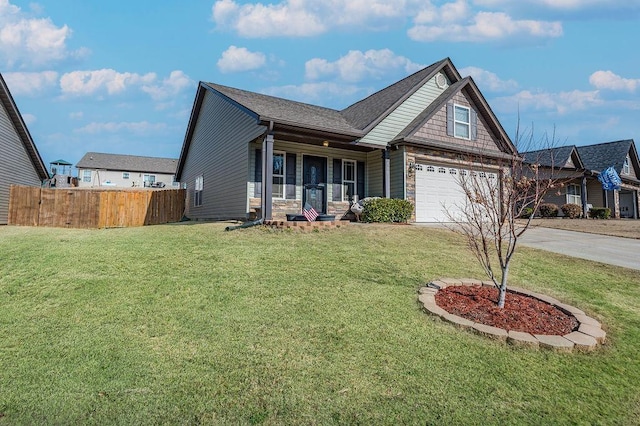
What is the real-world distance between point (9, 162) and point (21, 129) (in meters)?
1.94

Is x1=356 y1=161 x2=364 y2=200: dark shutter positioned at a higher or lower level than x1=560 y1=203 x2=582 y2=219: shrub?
higher

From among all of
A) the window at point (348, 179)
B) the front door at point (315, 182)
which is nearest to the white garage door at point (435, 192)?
the window at point (348, 179)

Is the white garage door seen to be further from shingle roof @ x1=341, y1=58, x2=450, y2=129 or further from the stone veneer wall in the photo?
the stone veneer wall

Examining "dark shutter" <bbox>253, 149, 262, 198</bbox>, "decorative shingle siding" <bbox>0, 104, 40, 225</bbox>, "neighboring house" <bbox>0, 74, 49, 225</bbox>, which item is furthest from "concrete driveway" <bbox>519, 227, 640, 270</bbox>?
"neighboring house" <bbox>0, 74, 49, 225</bbox>

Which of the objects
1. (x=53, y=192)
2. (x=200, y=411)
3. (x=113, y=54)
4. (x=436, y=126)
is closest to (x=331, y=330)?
(x=200, y=411)

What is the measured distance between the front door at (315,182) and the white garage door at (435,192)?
386 centimetres

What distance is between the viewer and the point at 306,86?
36438 millimetres

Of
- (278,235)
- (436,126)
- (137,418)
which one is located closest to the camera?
(137,418)

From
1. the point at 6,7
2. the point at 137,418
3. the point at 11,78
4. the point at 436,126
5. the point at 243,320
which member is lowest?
the point at 137,418

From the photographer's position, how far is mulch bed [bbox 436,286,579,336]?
12.0 feet

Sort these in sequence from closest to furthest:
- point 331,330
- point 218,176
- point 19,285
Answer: point 331,330
point 19,285
point 218,176

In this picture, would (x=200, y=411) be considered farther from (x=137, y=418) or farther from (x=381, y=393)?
(x=381, y=393)

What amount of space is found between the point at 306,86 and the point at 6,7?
27116 millimetres

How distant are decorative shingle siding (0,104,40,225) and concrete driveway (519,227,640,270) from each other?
2088 cm
